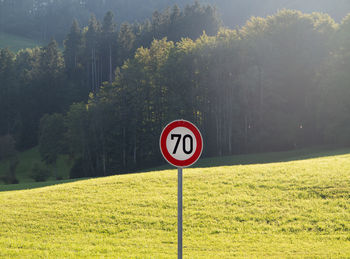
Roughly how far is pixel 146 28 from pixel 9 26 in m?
122

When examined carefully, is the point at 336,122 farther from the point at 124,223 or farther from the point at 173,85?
the point at 124,223

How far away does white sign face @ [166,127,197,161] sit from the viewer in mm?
7141

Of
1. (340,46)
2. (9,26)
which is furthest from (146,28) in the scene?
(9,26)

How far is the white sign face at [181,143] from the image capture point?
714 cm

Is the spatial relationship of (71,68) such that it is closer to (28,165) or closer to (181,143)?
(28,165)

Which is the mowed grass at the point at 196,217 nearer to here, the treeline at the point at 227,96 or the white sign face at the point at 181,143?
the white sign face at the point at 181,143

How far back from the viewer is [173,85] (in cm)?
5944

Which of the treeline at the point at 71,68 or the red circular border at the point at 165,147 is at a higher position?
the treeline at the point at 71,68

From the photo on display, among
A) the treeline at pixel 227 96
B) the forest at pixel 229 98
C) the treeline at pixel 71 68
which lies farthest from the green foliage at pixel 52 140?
the treeline at pixel 71 68

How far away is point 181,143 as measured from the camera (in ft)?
23.5

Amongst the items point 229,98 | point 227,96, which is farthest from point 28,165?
point 229,98

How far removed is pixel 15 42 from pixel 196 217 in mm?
185109

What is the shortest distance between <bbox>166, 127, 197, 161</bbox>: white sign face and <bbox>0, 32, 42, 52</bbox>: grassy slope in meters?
176

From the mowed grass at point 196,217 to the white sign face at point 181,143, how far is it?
4299 millimetres
